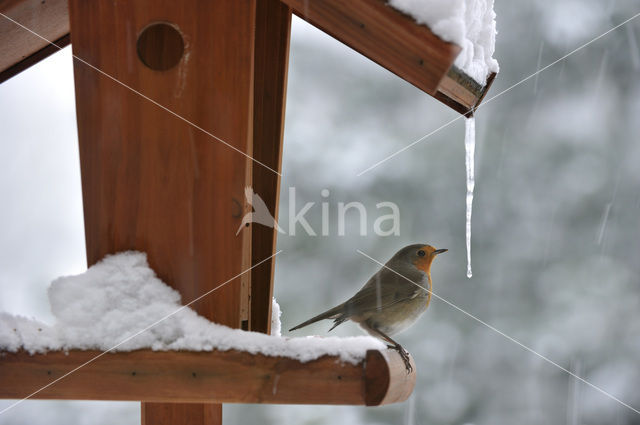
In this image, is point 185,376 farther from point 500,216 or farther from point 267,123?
point 500,216

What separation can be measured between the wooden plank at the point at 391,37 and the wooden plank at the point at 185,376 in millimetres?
685

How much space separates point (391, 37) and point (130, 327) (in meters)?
0.96

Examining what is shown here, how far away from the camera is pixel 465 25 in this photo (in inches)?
68.3

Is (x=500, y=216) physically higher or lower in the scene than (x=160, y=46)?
higher

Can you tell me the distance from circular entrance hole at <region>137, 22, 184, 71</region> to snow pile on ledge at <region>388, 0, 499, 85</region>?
2.24ft

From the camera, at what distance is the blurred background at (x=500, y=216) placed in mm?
4520

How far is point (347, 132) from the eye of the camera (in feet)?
15.4

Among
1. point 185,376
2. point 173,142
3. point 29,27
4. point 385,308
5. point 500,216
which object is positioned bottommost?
point 185,376

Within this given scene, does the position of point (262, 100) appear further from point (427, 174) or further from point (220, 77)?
point (427, 174)

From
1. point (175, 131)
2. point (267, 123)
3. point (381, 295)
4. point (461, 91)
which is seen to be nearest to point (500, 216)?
point (381, 295)

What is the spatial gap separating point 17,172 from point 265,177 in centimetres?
205

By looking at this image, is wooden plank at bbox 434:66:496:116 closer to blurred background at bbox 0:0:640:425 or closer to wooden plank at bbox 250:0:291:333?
wooden plank at bbox 250:0:291:333

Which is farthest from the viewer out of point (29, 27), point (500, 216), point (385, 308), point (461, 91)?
point (500, 216)

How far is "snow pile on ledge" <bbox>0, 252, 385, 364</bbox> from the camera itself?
1712mm
